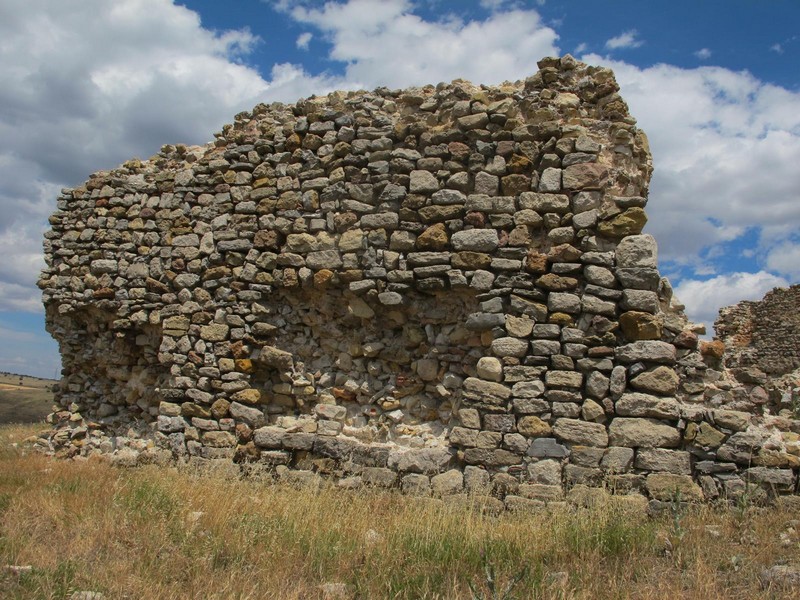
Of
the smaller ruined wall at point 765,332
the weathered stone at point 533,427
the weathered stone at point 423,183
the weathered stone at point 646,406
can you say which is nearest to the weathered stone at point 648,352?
the weathered stone at point 646,406

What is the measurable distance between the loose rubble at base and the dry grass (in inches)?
24.9

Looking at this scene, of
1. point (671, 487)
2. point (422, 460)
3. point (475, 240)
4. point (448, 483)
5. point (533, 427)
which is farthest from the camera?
point (475, 240)

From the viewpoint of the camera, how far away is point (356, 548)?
410cm

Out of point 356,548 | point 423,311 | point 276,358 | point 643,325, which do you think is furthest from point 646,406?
point 276,358

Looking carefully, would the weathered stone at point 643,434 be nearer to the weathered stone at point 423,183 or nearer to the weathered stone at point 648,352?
the weathered stone at point 648,352

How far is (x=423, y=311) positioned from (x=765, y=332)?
42.7 feet

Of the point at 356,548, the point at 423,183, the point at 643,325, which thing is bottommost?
the point at 356,548

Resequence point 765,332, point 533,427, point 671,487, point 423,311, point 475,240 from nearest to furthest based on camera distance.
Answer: point 671,487, point 533,427, point 475,240, point 423,311, point 765,332

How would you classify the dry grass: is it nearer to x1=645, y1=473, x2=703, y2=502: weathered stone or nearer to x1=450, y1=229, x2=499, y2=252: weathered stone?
x1=645, y1=473, x2=703, y2=502: weathered stone

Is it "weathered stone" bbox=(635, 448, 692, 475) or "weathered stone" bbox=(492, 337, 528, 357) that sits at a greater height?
"weathered stone" bbox=(492, 337, 528, 357)

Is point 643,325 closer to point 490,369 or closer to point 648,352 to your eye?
point 648,352

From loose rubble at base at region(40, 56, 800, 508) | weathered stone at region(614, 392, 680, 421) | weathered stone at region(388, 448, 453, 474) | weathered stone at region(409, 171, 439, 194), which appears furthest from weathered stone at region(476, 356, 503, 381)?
weathered stone at region(409, 171, 439, 194)

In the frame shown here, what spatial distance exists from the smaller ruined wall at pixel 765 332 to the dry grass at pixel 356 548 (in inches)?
466

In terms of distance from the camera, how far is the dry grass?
136 inches
